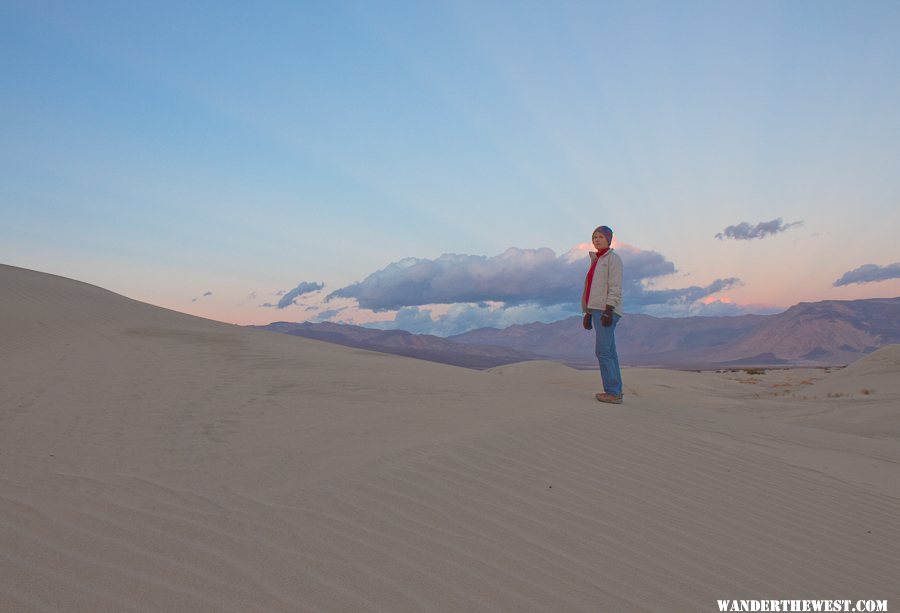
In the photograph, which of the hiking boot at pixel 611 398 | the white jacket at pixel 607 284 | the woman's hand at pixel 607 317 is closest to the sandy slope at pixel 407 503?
the hiking boot at pixel 611 398

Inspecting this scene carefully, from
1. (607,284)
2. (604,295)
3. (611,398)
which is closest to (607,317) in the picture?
(604,295)

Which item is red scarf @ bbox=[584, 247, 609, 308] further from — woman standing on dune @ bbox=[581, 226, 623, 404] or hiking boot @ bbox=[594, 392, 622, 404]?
hiking boot @ bbox=[594, 392, 622, 404]

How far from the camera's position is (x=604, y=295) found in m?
6.60

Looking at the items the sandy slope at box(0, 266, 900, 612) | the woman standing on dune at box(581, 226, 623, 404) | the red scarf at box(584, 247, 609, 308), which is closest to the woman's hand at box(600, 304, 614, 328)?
the woman standing on dune at box(581, 226, 623, 404)

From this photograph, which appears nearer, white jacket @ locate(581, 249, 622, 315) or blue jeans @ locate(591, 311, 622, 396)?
white jacket @ locate(581, 249, 622, 315)

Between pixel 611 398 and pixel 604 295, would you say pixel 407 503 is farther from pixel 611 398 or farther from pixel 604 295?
pixel 611 398

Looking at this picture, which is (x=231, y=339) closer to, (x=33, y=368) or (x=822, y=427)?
(x=33, y=368)

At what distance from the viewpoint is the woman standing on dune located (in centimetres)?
655

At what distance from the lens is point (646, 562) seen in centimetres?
316

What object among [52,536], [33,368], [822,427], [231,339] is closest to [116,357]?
[33,368]

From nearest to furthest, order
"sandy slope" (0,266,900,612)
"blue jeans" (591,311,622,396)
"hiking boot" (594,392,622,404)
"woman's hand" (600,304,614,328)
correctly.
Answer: "sandy slope" (0,266,900,612) → "woman's hand" (600,304,614,328) → "blue jeans" (591,311,622,396) → "hiking boot" (594,392,622,404)

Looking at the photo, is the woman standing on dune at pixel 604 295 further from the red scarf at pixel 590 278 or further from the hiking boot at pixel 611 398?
the hiking boot at pixel 611 398

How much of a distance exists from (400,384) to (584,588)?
5.77 metres

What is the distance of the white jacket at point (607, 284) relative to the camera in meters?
6.55
